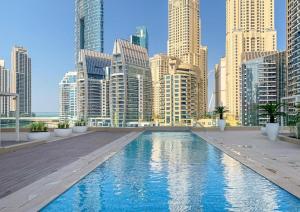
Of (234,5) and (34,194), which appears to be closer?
(34,194)

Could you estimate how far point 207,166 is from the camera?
926 centimetres

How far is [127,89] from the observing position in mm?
86438

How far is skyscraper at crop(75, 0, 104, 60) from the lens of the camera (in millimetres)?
175625

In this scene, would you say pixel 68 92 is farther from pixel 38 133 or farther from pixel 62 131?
pixel 38 133

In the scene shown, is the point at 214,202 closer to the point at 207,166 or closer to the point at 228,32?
the point at 207,166

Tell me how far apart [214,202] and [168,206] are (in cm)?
79

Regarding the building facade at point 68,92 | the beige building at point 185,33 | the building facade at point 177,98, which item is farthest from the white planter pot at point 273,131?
the beige building at point 185,33

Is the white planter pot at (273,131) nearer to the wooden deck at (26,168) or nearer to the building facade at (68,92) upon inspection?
the wooden deck at (26,168)

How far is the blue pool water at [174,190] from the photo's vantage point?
5.39 metres

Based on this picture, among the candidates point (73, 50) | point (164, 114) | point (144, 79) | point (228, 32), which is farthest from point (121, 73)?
point (73, 50)

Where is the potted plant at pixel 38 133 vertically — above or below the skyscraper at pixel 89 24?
below

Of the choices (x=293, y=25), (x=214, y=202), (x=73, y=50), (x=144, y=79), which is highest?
(x=73, y=50)

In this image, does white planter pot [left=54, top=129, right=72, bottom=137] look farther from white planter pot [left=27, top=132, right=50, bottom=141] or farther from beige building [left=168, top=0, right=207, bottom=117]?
beige building [left=168, top=0, right=207, bottom=117]

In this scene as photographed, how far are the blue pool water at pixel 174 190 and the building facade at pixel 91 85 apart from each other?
7906cm
